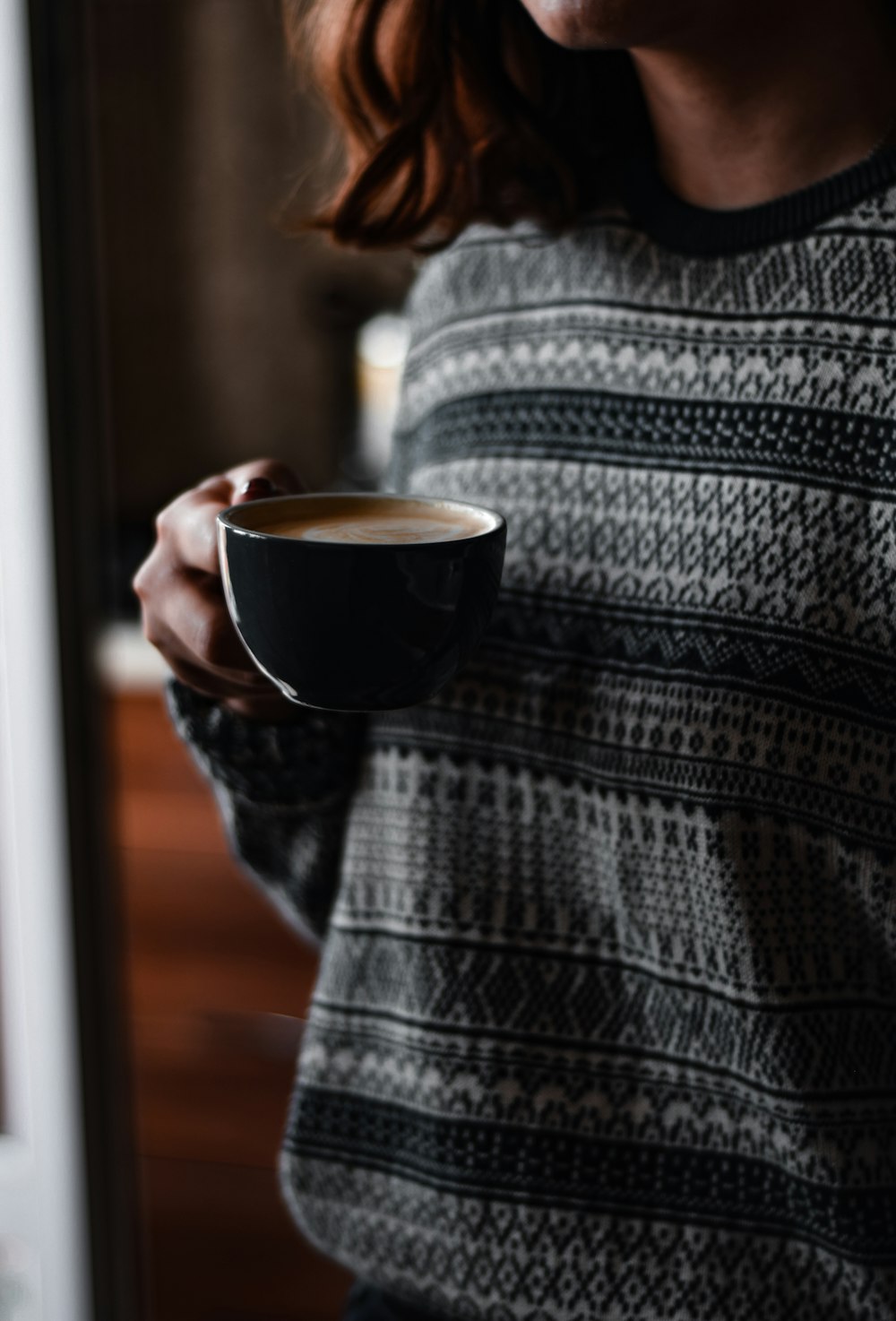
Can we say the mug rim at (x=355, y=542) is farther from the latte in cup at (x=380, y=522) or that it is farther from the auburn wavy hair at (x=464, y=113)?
the auburn wavy hair at (x=464, y=113)

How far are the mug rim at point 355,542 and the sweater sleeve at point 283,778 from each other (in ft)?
0.49

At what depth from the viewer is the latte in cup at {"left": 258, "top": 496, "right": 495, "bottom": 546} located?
49cm

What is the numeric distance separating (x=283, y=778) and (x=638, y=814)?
0.67ft

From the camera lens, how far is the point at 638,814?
1.90 feet

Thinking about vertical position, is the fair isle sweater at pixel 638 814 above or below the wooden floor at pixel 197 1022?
above

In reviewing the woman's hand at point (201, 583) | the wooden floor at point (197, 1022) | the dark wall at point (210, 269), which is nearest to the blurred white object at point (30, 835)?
the woman's hand at point (201, 583)

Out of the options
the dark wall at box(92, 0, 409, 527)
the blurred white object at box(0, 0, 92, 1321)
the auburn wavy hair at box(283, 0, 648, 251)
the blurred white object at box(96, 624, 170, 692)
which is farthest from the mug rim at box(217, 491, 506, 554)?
the dark wall at box(92, 0, 409, 527)

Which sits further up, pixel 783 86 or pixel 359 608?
pixel 783 86

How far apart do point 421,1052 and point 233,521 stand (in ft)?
0.99

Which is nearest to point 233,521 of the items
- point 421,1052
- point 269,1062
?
point 421,1052

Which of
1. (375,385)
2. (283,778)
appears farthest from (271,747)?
(375,385)

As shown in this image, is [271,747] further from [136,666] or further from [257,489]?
[136,666]

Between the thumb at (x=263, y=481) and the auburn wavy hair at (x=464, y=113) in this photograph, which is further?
the auburn wavy hair at (x=464, y=113)

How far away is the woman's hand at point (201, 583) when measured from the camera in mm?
540
